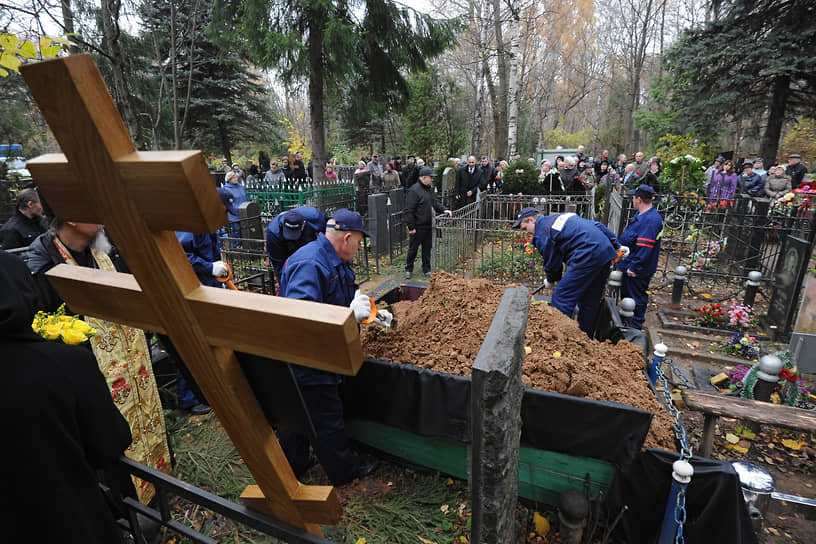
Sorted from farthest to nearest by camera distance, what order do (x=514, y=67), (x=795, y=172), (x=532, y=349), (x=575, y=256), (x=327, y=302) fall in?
(x=514, y=67), (x=795, y=172), (x=575, y=256), (x=532, y=349), (x=327, y=302)

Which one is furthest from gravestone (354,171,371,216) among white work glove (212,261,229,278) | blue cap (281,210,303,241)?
white work glove (212,261,229,278)

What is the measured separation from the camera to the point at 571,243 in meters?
4.60

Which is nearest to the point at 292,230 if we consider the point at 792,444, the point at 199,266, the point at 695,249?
the point at 199,266

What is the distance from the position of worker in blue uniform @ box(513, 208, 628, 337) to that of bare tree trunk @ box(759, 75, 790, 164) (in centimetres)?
1562

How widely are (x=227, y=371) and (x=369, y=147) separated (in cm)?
3157

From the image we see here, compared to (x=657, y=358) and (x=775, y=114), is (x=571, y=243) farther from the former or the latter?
(x=775, y=114)

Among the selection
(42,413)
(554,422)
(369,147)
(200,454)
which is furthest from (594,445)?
(369,147)

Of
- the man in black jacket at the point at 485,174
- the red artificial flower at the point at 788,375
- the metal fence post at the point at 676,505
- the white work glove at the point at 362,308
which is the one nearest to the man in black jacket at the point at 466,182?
the man in black jacket at the point at 485,174

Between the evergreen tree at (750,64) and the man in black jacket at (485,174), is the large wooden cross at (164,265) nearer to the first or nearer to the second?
the man in black jacket at (485,174)

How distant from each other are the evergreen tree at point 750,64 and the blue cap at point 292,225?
17.2m

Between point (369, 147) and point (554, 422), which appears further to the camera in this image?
point (369, 147)

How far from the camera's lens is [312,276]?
2.78 meters

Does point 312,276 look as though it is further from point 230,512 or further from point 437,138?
point 437,138

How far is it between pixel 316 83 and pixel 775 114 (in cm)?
1656
